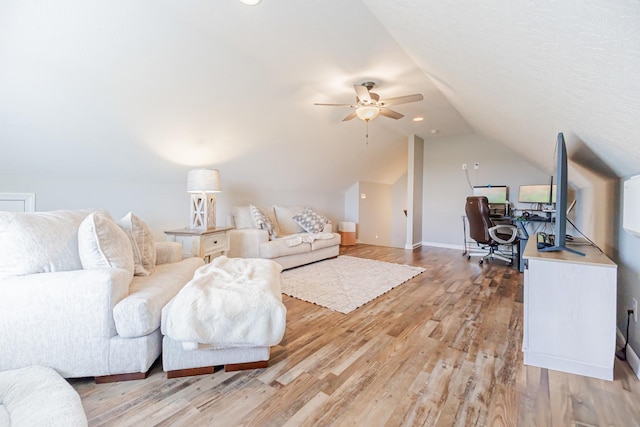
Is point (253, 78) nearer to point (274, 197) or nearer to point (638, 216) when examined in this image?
point (274, 197)

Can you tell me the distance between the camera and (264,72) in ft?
9.53

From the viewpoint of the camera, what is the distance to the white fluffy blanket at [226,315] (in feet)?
4.85

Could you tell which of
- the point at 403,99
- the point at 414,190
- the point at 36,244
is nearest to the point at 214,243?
the point at 36,244

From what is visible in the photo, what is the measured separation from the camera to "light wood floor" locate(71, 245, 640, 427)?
130cm

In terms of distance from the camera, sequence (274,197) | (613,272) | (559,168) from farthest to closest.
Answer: (274,197), (559,168), (613,272)

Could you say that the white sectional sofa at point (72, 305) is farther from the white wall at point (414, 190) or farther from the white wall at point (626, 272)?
the white wall at point (414, 190)

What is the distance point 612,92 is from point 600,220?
88.1 inches

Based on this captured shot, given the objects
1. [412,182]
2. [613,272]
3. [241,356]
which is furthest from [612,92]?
[412,182]

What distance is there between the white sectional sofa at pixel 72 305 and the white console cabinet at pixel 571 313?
7.65ft

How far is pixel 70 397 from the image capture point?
1.25m

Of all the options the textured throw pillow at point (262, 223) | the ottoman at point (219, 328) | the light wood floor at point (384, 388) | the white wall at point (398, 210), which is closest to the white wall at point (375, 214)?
the white wall at point (398, 210)

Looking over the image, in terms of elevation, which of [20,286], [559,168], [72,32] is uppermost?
[72,32]

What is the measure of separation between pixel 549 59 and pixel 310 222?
3.89 meters

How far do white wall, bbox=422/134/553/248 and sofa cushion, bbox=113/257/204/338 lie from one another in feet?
17.7
